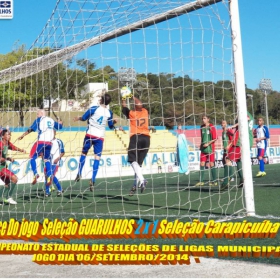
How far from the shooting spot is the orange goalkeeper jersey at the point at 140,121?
8445 millimetres

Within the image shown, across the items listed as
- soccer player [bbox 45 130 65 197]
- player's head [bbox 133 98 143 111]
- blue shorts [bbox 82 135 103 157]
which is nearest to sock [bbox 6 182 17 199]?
soccer player [bbox 45 130 65 197]

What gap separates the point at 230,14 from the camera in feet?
22.5

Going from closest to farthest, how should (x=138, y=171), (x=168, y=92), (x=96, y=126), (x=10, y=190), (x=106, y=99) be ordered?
(x=168, y=92), (x=106, y=99), (x=138, y=171), (x=96, y=126), (x=10, y=190)

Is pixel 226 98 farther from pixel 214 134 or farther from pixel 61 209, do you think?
pixel 214 134

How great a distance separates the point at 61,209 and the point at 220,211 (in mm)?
2695

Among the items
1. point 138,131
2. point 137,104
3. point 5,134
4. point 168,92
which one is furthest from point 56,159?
point 168,92

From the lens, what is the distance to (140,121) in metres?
8.88

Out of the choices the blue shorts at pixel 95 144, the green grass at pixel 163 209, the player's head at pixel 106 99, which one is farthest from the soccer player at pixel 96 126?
the green grass at pixel 163 209

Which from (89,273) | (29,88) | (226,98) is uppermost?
(29,88)

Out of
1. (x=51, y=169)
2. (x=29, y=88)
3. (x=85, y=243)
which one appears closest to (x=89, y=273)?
(x=85, y=243)

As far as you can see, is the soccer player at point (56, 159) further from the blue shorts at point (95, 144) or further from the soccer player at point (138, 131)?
the soccer player at point (138, 131)

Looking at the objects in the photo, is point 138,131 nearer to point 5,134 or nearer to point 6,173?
point 6,173

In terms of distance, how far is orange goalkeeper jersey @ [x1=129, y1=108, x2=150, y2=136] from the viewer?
8.45 m

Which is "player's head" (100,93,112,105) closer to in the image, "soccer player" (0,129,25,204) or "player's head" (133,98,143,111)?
"player's head" (133,98,143,111)
